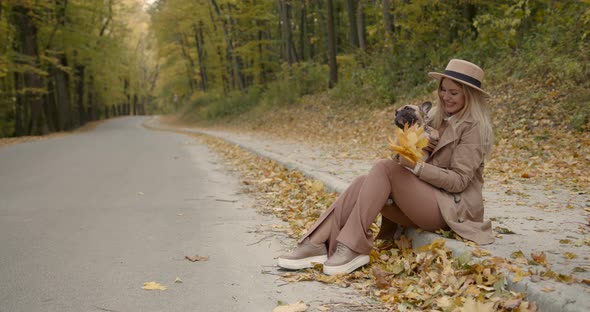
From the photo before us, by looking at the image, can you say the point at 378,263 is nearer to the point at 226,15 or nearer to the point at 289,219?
the point at 289,219

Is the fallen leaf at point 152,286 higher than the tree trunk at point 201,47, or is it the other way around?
the tree trunk at point 201,47

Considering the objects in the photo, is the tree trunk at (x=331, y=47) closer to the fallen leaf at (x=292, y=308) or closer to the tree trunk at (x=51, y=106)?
the tree trunk at (x=51, y=106)

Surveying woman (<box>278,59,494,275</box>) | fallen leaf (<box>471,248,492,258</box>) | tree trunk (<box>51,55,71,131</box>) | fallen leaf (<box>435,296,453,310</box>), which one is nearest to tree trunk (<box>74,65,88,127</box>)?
tree trunk (<box>51,55,71,131</box>)

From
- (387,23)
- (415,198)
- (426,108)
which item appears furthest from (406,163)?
(387,23)

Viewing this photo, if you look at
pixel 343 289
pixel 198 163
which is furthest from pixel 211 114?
pixel 343 289

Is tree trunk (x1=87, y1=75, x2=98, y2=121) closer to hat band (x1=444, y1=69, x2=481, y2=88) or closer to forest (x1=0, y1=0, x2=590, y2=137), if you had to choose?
forest (x1=0, y1=0, x2=590, y2=137)

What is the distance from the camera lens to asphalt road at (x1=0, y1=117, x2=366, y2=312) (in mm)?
3787

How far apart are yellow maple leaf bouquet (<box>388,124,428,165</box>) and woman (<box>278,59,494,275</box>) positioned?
13 centimetres

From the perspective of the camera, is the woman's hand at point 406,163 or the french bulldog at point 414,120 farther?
the french bulldog at point 414,120

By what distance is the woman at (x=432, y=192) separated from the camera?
4246 mm

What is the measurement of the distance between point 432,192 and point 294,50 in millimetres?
26995

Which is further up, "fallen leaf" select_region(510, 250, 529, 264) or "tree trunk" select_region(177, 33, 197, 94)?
"tree trunk" select_region(177, 33, 197, 94)

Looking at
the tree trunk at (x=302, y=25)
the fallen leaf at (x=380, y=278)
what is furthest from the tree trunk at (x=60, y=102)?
the fallen leaf at (x=380, y=278)

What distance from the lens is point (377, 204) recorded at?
4.30 m
